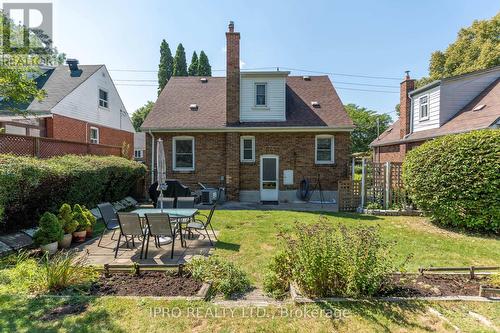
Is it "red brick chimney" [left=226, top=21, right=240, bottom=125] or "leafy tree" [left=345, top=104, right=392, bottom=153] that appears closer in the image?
"red brick chimney" [left=226, top=21, right=240, bottom=125]

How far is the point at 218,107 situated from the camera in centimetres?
1478

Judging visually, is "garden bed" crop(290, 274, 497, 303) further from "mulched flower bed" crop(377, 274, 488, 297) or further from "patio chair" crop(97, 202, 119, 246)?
"patio chair" crop(97, 202, 119, 246)

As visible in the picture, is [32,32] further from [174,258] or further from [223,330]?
[223,330]

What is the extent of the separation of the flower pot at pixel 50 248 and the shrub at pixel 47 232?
0.06 metres

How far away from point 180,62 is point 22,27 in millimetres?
34143

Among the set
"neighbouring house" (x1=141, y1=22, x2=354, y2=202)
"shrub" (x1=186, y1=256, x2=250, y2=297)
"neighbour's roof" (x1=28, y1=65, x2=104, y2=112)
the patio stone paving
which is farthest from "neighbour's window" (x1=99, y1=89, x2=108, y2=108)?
"shrub" (x1=186, y1=256, x2=250, y2=297)

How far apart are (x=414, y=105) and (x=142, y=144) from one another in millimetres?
33326

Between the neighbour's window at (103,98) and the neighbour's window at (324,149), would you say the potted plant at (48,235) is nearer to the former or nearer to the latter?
the neighbour's window at (324,149)

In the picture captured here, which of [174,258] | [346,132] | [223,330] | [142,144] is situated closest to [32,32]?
[174,258]

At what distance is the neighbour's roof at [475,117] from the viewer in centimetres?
1073

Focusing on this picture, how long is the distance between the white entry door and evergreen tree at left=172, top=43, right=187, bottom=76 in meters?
30.3

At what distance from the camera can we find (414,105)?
48.5 ft

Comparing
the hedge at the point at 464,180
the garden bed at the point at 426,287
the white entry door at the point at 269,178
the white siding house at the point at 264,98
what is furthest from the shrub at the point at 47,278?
the white siding house at the point at 264,98

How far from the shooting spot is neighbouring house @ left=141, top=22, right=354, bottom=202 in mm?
13375
